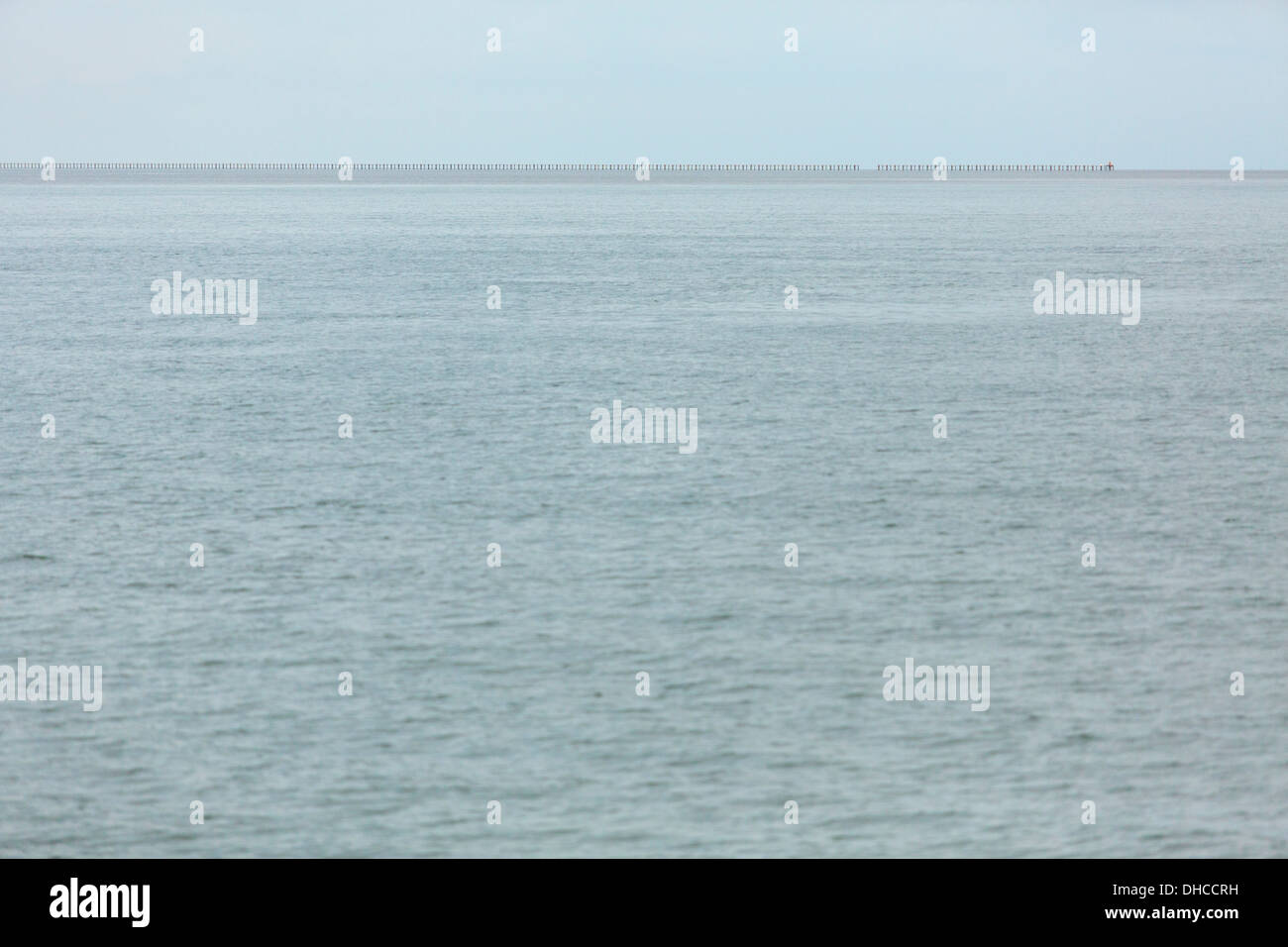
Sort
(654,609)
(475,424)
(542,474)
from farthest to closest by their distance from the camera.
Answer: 1. (475,424)
2. (542,474)
3. (654,609)

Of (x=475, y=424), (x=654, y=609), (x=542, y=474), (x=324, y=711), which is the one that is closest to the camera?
(x=324, y=711)

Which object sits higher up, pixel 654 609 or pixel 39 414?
pixel 39 414

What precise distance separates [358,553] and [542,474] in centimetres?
948

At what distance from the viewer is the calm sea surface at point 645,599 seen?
2244 cm

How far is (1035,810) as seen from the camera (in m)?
22.2

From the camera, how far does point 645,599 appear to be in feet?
105

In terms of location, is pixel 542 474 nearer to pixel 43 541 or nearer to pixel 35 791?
pixel 43 541

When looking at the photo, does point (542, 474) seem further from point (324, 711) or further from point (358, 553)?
point (324, 711)

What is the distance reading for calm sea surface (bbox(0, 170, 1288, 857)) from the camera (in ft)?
73.6

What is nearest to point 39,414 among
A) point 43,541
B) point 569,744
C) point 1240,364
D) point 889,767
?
point 43,541
